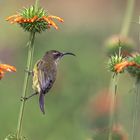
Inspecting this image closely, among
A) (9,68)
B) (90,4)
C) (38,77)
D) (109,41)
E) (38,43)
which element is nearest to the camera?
(9,68)

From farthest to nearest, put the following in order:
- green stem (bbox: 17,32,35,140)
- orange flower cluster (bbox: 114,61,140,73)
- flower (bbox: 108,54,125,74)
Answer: flower (bbox: 108,54,125,74)
orange flower cluster (bbox: 114,61,140,73)
green stem (bbox: 17,32,35,140)

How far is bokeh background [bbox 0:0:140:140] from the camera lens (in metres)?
8.77

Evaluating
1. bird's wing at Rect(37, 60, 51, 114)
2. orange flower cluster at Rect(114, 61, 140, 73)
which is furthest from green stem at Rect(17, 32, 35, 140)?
bird's wing at Rect(37, 60, 51, 114)

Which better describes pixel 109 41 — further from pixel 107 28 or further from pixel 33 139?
pixel 107 28

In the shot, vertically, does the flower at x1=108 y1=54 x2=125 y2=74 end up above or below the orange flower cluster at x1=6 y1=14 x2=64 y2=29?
below

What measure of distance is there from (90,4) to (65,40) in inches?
362

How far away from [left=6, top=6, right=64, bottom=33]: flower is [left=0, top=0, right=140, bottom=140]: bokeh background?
67 centimetres

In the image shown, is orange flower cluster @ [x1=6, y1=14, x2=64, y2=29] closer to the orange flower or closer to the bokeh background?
the orange flower

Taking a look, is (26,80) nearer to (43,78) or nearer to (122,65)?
(122,65)

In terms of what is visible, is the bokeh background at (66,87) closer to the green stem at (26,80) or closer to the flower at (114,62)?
the flower at (114,62)

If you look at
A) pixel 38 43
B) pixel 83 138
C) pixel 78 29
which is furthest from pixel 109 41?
pixel 78 29

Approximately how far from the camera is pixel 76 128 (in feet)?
29.3

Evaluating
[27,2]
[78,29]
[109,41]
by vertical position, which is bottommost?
[109,41]

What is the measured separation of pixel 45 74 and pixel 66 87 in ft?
11.2
